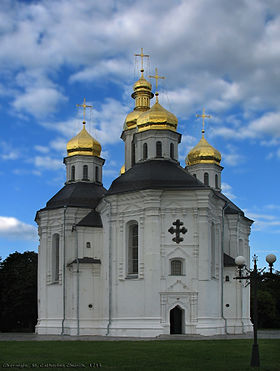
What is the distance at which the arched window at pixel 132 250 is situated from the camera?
113 feet

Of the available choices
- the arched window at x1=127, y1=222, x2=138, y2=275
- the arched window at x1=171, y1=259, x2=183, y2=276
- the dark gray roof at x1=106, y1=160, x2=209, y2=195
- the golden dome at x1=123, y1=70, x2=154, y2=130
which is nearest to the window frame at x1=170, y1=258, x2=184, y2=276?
the arched window at x1=171, y1=259, x2=183, y2=276

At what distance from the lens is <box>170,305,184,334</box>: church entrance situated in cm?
3281

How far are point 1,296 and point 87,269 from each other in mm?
16825

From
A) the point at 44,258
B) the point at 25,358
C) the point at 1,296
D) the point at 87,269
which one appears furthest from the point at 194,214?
the point at 1,296

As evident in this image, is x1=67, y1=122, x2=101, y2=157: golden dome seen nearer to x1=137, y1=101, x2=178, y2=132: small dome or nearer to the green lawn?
x1=137, y1=101, x2=178, y2=132: small dome

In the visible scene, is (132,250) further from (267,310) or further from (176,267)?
(267,310)

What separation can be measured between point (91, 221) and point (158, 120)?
7.55 m

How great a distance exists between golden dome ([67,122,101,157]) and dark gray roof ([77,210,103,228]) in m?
6.90

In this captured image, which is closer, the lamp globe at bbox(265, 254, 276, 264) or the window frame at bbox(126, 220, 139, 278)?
the lamp globe at bbox(265, 254, 276, 264)

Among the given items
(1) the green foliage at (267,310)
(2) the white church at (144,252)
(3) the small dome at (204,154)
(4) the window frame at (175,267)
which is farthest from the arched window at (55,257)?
(1) the green foliage at (267,310)

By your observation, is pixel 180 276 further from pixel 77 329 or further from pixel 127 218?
pixel 77 329

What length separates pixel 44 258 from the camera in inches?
1606

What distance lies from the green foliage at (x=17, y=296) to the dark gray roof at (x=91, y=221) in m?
15.0

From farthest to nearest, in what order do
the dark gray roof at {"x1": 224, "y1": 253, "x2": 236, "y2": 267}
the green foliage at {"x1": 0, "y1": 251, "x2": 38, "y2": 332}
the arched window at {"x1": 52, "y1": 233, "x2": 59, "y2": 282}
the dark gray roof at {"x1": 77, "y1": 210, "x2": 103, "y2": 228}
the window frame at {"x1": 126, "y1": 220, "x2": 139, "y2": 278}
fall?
the green foliage at {"x1": 0, "y1": 251, "x2": 38, "y2": 332}
the arched window at {"x1": 52, "y1": 233, "x2": 59, "y2": 282}
the dark gray roof at {"x1": 224, "y1": 253, "x2": 236, "y2": 267}
the dark gray roof at {"x1": 77, "y1": 210, "x2": 103, "y2": 228}
the window frame at {"x1": 126, "y1": 220, "x2": 139, "y2": 278}
